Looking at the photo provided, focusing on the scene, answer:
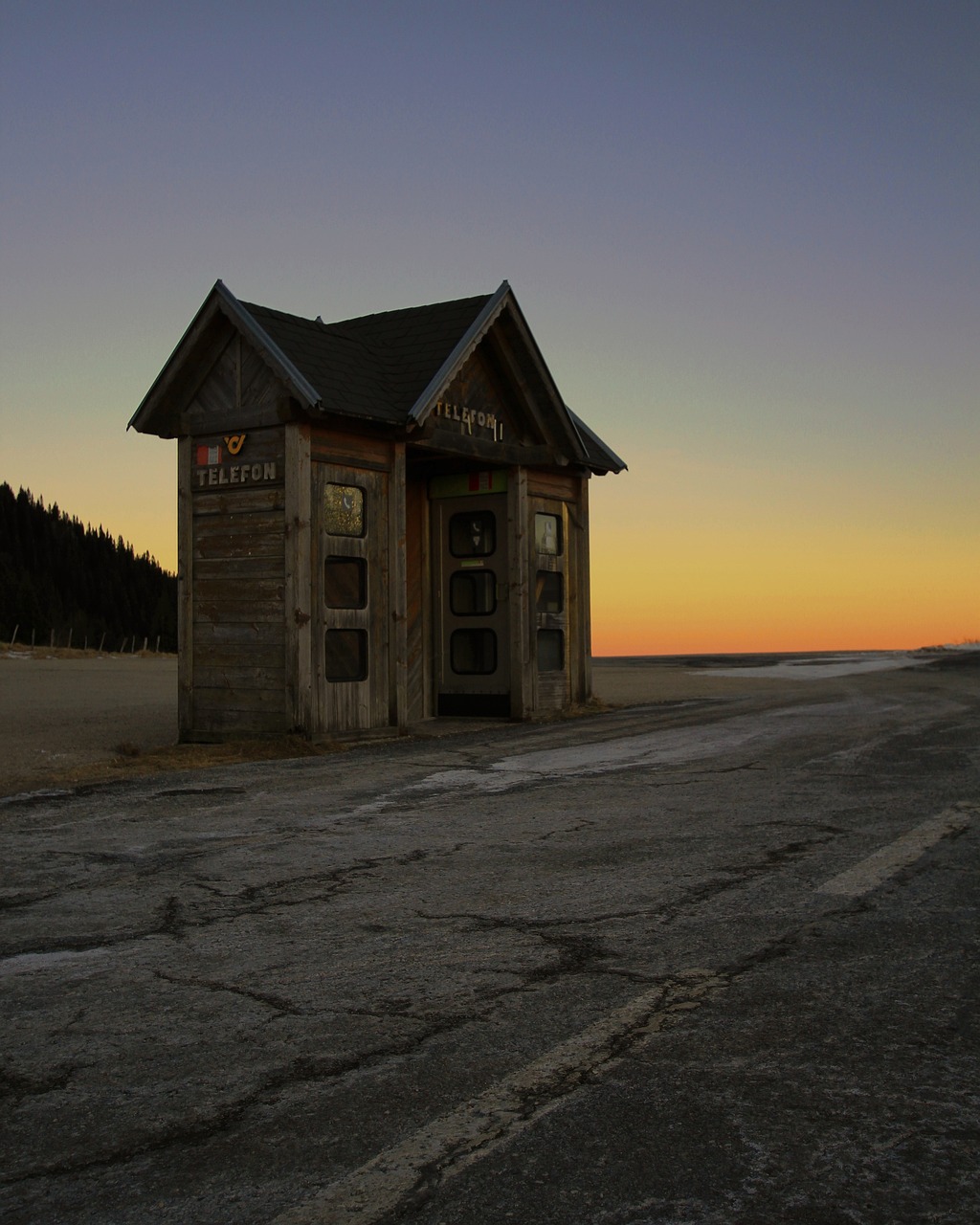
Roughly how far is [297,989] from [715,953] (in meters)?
1.52

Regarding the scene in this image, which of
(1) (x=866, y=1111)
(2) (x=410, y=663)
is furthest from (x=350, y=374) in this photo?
(1) (x=866, y=1111)

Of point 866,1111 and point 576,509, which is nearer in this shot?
point 866,1111

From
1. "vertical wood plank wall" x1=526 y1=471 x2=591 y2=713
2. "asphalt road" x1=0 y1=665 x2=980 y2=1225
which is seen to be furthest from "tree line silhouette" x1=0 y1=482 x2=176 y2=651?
"asphalt road" x1=0 y1=665 x2=980 y2=1225

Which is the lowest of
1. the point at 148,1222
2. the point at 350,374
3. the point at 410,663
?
the point at 148,1222

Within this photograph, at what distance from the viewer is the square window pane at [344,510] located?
14.0 meters

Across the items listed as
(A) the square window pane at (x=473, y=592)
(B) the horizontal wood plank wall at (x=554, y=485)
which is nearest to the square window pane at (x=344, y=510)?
(A) the square window pane at (x=473, y=592)

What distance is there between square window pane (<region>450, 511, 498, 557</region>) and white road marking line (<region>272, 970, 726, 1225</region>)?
13740 millimetres

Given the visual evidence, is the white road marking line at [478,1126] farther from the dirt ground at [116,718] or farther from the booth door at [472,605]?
the booth door at [472,605]

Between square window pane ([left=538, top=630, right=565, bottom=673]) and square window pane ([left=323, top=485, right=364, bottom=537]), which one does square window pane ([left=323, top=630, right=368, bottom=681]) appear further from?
square window pane ([left=538, top=630, right=565, bottom=673])

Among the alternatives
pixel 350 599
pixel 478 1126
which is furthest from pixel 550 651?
pixel 478 1126

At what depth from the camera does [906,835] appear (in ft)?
22.6

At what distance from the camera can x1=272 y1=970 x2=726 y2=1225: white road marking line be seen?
264 cm

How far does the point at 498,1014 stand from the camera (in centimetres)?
387

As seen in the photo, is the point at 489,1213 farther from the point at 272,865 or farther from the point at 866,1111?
the point at 272,865
